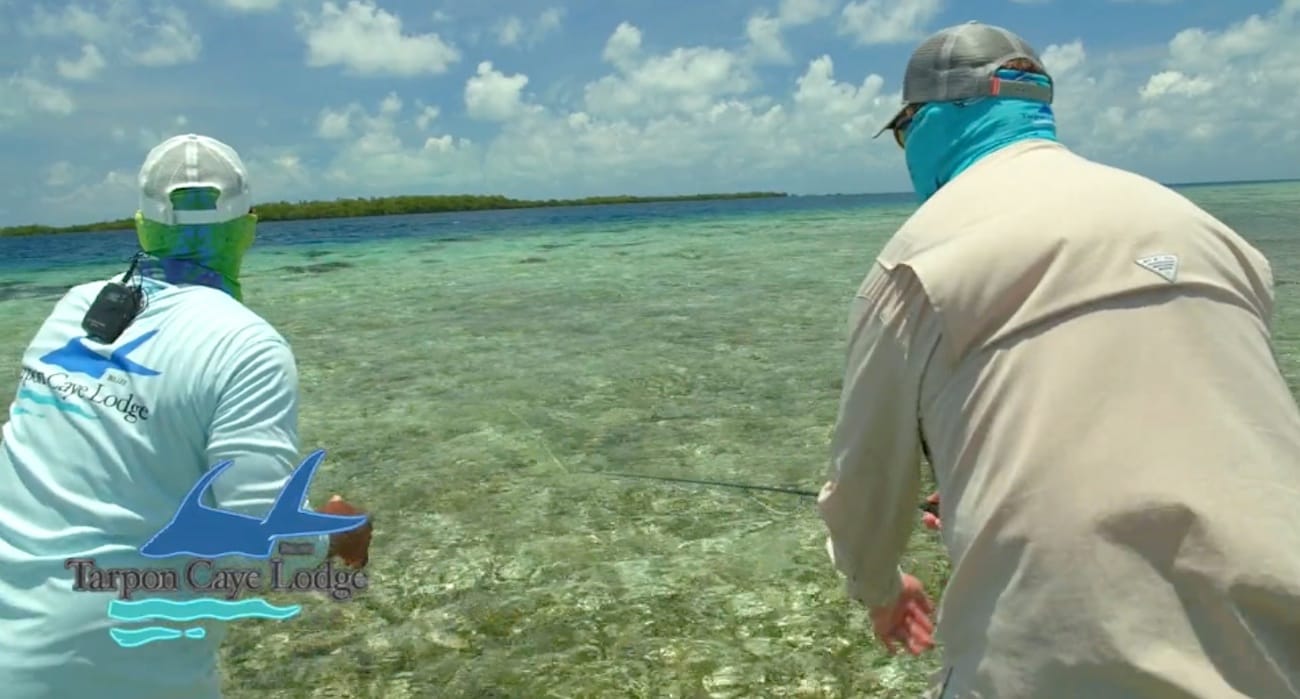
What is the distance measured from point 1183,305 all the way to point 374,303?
643 inches

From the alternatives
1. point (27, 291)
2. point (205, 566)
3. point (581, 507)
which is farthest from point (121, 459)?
point (27, 291)

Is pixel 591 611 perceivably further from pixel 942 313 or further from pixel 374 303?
pixel 374 303

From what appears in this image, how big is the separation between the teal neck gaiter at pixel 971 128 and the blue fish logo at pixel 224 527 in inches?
54.2

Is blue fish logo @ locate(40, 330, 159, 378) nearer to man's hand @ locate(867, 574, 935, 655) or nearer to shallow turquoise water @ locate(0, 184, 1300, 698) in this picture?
man's hand @ locate(867, 574, 935, 655)

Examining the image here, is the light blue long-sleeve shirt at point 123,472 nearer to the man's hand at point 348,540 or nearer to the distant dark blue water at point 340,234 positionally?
the man's hand at point 348,540

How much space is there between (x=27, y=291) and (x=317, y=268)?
7.71 m

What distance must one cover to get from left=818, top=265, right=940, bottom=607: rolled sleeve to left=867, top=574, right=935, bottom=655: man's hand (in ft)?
0.31

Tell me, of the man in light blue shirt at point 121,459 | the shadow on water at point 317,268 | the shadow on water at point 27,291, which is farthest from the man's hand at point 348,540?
the shadow on water at point 317,268

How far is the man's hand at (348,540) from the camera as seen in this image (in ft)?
6.80

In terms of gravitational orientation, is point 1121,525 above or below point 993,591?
above

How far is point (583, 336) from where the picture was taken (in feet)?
38.2

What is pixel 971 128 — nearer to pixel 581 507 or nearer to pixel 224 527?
pixel 224 527

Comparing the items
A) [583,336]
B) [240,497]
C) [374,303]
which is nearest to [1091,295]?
[240,497]

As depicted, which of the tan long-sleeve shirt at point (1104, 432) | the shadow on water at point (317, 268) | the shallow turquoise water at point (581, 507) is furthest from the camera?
the shadow on water at point (317, 268)
